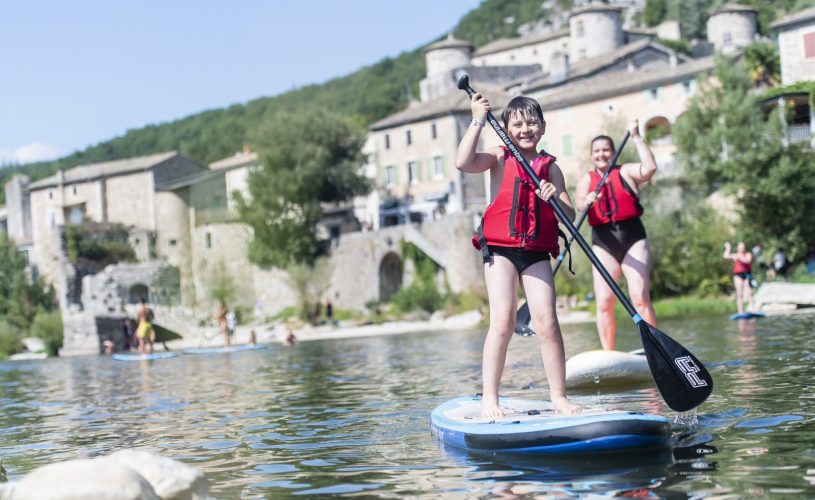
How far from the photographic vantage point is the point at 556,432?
6359 millimetres

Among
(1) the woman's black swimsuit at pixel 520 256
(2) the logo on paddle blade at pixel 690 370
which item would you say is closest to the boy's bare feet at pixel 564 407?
(2) the logo on paddle blade at pixel 690 370

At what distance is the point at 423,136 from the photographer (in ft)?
213

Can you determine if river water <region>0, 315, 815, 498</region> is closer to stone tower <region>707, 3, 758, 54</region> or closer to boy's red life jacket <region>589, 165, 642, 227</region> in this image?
boy's red life jacket <region>589, 165, 642, 227</region>

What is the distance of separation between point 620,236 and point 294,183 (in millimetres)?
50332

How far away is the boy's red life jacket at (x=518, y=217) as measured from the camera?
24.0 feet

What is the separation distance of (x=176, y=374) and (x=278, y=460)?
13.2 metres

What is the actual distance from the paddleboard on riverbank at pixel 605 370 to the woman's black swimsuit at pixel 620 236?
98 centimetres

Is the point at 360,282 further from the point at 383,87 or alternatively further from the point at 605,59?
the point at 383,87

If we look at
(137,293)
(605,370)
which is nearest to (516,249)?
(605,370)

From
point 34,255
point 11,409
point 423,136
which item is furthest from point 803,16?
point 34,255

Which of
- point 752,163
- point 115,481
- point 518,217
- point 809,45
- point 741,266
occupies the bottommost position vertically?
point 115,481

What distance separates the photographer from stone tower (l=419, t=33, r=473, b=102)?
83.8 meters

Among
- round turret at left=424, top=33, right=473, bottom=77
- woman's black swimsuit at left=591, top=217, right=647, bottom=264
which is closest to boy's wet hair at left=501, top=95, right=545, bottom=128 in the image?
woman's black swimsuit at left=591, top=217, right=647, bottom=264

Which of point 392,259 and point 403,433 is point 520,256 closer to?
point 403,433
